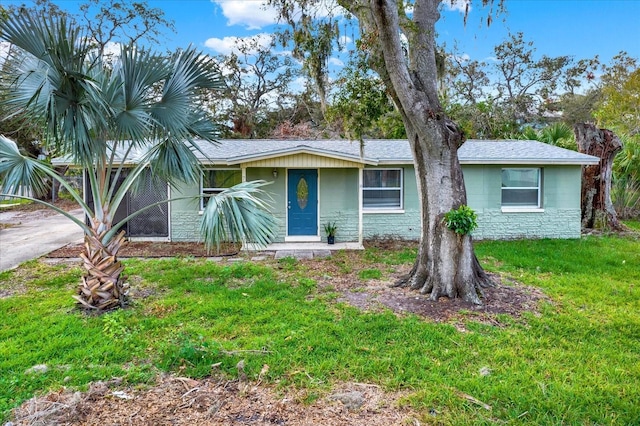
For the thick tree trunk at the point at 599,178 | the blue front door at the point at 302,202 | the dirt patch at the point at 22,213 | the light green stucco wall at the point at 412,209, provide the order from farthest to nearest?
the dirt patch at the point at 22,213 → the thick tree trunk at the point at 599,178 → the blue front door at the point at 302,202 → the light green stucco wall at the point at 412,209

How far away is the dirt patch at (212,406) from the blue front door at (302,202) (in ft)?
25.6

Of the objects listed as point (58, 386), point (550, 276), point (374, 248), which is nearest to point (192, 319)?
point (58, 386)

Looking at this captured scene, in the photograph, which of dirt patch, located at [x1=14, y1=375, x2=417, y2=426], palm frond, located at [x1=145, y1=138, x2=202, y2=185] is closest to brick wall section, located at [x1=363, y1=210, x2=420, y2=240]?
palm frond, located at [x1=145, y1=138, x2=202, y2=185]

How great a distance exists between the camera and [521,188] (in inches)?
462

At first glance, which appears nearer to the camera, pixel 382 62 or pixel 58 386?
pixel 58 386

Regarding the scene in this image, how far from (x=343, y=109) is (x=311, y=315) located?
396cm

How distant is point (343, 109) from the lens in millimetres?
7242

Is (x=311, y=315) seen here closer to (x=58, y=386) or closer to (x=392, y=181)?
(x=58, y=386)

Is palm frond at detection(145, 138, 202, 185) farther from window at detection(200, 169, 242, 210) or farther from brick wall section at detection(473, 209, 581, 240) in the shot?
brick wall section at detection(473, 209, 581, 240)

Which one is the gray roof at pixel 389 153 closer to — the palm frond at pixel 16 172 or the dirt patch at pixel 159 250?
the dirt patch at pixel 159 250

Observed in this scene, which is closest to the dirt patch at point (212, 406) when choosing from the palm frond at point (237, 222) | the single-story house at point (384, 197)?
the palm frond at point (237, 222)

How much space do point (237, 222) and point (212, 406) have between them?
233 centimetres

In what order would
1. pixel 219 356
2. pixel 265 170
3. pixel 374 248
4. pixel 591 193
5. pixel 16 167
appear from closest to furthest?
pixel 219 356, pixel 16 167, pixel 374 248, pixel 265 170, pixel 591 193

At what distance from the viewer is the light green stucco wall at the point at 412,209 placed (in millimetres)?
11227
